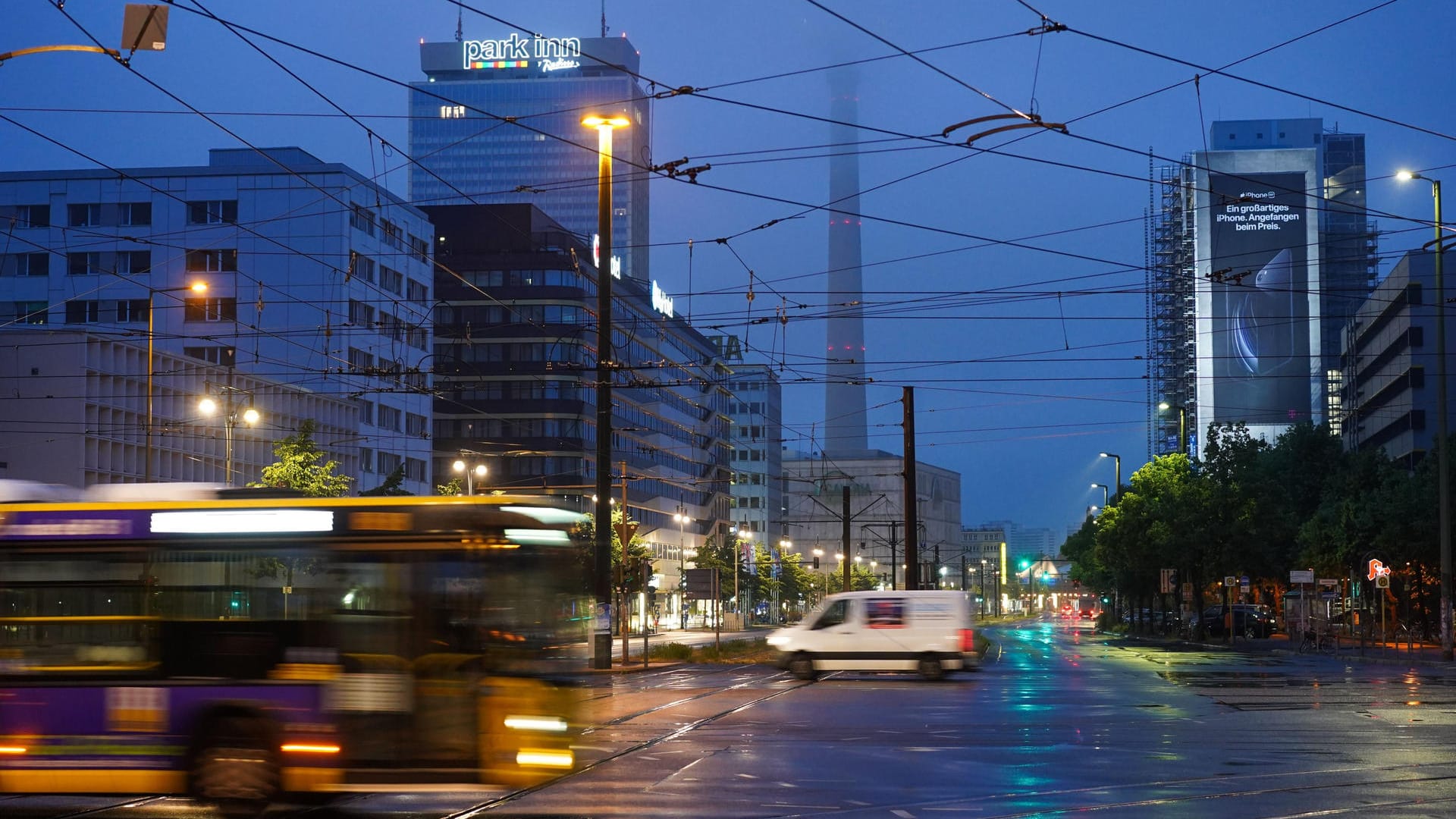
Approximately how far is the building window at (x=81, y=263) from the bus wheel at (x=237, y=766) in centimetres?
7672

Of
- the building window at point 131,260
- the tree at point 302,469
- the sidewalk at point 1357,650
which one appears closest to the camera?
the sidewalk at point 1357,650

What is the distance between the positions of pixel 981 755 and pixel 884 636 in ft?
50.3

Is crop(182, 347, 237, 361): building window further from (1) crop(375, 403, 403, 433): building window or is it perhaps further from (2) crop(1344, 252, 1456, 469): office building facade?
(2) crop(1344, 252, 1456, 469): office building facade

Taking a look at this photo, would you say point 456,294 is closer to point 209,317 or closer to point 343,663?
point 209,317

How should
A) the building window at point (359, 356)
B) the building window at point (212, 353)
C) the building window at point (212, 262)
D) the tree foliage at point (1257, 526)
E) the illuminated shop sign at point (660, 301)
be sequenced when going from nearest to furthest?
the tree foliage at point (1257, 526), the building window at point (212, 353), the building window at point (212, 262), the building window at point (359, 356), the illuminated shop sign at point (660, 301)

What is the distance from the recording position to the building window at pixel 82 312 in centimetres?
8412

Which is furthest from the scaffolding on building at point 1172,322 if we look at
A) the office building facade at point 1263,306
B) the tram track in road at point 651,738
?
the tram track in road at point 651,738

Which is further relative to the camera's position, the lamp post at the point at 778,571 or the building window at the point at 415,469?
the lamp post at the point at 778,571

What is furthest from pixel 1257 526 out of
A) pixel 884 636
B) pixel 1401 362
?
pixel 884 636

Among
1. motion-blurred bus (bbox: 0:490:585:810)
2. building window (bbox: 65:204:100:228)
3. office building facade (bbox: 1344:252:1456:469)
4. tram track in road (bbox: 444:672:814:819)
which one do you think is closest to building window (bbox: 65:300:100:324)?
building window (bbox: 65:204:100:228)

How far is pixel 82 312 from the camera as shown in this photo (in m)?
84.4

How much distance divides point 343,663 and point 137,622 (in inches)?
72.4

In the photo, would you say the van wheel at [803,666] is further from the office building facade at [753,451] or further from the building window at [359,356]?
the office building facade at [753,451]

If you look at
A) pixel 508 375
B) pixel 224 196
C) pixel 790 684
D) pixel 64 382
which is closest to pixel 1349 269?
pixel 508 375
